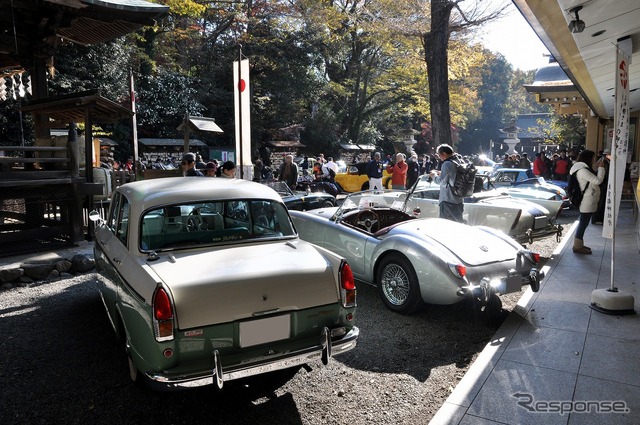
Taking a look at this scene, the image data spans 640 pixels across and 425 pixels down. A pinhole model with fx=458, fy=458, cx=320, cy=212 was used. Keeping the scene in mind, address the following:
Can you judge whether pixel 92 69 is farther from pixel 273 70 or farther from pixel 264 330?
pixel 264 330

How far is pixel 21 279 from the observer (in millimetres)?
6453

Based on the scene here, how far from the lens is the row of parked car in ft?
9.67

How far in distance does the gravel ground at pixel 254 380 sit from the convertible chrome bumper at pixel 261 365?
390 mm

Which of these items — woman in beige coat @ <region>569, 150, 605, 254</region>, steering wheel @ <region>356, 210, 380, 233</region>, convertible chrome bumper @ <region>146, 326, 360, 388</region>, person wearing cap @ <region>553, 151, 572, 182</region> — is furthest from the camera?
person wearing cap @ <region>553, 151, 572, 182</region>

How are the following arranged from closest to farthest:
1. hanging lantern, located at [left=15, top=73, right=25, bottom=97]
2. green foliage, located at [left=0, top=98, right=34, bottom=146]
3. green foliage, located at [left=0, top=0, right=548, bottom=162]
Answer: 1. hanging lantern, located at [left=15, top=73, right=25, bottom=97]
2. green foliage, located at [left=0, top=98, right=34, bottom=146]
3. green foliage, located at [left=0, top=0, right=548, bottom=162]

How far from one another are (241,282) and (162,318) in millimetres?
547

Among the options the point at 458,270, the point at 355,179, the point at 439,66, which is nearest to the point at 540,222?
the point at 458,270

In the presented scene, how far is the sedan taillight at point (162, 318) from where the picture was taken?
2.85m

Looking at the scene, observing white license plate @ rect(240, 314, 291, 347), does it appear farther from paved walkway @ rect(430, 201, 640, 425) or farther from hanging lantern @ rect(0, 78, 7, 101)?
hanging lantern @ rect(0, 78, 7, 101)

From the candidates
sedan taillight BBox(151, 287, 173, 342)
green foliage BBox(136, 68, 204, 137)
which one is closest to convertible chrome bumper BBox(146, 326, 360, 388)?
sedan taillight BBox(151, 287, 173, 342)

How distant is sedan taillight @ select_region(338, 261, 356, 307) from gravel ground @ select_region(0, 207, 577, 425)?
69 centimetres

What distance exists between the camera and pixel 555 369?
3680 mm

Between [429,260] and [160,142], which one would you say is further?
[160,142]

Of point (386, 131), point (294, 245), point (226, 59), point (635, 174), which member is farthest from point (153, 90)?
point (294, 245)
